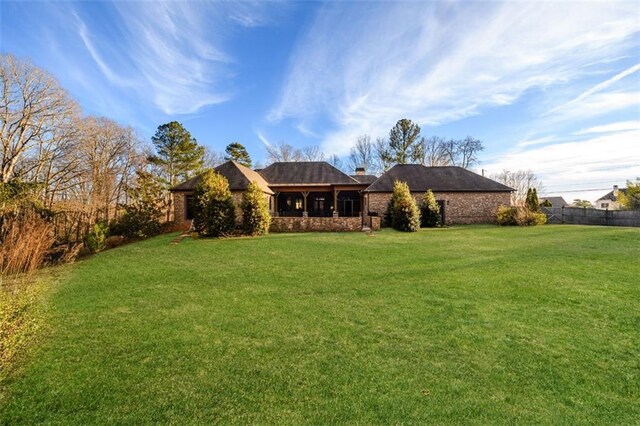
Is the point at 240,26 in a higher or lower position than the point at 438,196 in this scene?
higher

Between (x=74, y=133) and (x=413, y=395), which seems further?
(x=74, y=133)

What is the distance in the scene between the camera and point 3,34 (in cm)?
901

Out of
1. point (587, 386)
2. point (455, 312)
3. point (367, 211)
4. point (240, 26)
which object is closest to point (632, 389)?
point (587, 386)

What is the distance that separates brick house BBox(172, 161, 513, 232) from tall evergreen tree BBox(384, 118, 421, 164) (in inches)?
382

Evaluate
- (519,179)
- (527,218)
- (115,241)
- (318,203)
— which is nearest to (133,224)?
(115,241)

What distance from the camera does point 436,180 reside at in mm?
23000

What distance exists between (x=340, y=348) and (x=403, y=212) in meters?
14.6

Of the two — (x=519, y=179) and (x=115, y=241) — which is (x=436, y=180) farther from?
(x=519, y=179)

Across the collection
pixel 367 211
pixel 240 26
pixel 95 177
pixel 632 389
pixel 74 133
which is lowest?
pixel 632 389

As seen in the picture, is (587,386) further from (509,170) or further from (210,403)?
(509,170)

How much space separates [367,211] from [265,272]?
15.6 meters

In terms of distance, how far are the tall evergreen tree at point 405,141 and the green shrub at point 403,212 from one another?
18.9 metres

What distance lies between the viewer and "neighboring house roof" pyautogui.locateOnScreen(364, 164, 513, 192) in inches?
871

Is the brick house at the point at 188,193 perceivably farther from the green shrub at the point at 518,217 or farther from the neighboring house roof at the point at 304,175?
the green shrub at the point at 518,217
